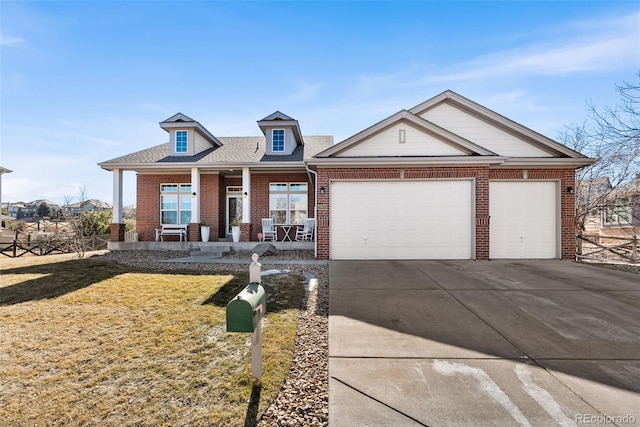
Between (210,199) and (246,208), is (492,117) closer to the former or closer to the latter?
(246,208)

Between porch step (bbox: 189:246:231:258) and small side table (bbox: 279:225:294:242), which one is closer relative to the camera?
porch step (bbox: 189:246:231:258)

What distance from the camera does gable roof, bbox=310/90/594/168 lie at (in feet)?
32.2

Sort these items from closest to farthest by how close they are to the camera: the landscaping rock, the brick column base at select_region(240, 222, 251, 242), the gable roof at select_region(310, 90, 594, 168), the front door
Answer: the gable roof at select_region(310, 90, 594, 168) < the landscaping rock < the brick column base at select_region(240, 222, 251, 242) < the front door

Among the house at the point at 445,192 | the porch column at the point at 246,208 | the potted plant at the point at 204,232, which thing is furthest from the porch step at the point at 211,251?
the house at the point at 445,192

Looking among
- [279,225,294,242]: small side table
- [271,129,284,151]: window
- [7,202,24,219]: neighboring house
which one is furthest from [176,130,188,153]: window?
[7,202,24,219]: neighboring house

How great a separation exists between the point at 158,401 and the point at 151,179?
14194 mm

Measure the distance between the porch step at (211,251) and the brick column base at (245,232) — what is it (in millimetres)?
815

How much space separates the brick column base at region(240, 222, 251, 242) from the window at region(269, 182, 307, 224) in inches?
64.1

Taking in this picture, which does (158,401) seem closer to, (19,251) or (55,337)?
(55,337)

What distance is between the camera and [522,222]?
10.3m

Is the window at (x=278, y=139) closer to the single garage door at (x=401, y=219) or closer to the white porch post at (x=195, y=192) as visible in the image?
the white porch post at (x=195, y=192)

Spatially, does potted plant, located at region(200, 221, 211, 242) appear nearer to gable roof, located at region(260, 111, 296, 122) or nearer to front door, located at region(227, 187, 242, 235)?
front door, located at region(227, 187, 242, 235)

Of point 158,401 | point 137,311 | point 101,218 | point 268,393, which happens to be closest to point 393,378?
point 268,393

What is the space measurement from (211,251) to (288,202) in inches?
166
